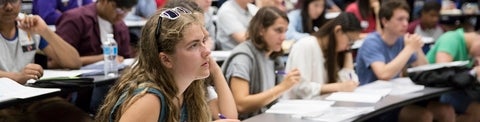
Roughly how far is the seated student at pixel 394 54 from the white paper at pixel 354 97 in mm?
524

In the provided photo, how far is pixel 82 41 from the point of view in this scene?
3.79 metres

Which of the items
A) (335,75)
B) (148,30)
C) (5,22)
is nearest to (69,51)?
(5,22)

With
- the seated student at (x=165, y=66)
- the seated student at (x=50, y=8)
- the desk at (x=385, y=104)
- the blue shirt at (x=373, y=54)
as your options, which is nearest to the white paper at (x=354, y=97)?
the desk at (x=385, y=104)

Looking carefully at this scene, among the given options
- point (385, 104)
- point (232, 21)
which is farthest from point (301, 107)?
point (232, 21)

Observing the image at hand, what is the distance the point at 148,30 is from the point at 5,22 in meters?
1.57

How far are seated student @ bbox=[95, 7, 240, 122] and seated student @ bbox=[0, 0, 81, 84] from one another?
127 centimetres

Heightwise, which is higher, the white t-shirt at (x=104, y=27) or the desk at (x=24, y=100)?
the white t-shirt at (x=104, y=27)

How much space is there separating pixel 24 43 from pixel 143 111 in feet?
5.83

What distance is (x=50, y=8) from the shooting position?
480 centimetres

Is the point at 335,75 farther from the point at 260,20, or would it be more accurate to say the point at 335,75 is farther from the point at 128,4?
the point at 128,4

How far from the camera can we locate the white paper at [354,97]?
3.28 metres

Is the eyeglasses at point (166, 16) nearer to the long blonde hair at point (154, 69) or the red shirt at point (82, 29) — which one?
the long blonde hair at point (154, 69)

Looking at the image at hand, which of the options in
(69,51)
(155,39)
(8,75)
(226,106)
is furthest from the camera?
(69,51)

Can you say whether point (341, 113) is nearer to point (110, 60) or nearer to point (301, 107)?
point (301, 107)
